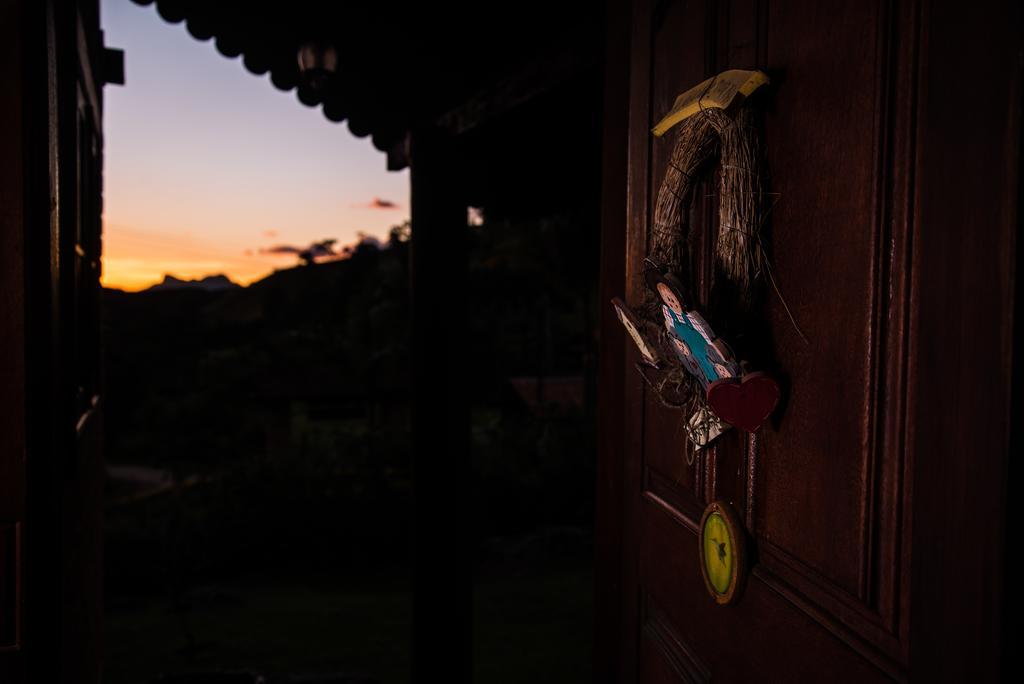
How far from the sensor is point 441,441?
158 inches

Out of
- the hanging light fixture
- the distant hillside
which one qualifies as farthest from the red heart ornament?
the distant hillside

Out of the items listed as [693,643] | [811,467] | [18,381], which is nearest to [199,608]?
→ [18,381]

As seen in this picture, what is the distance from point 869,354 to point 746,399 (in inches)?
9.4

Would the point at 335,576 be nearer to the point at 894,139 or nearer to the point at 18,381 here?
the point at 18,381

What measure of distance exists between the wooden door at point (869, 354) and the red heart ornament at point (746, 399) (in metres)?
0.03

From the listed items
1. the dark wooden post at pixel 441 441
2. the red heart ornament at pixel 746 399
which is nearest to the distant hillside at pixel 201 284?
the dark wooden post at pixel 441 441

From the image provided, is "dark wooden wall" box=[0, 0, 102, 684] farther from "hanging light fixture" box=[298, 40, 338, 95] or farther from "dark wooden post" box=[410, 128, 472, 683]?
"dark wooden post" box=[410, 128, 472, 683]

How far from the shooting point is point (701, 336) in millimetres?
1193

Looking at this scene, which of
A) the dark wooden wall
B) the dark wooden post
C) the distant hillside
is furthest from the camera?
the distant hillside

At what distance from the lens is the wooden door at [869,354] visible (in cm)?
72

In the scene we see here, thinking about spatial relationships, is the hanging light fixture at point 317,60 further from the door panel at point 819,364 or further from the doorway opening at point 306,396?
the door panel at point 819,364

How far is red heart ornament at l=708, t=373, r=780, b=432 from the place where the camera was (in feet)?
3.73

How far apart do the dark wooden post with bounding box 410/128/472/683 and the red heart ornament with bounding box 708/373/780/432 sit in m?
2.95

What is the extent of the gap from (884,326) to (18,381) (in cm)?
175
